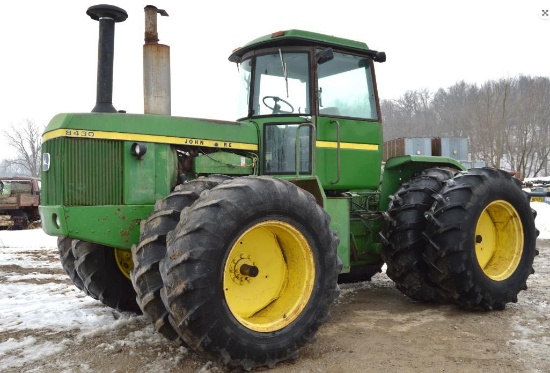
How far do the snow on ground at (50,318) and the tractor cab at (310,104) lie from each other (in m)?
2.13

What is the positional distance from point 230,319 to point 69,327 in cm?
223

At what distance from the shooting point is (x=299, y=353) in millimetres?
4102

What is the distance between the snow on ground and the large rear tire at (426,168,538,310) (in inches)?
16.9

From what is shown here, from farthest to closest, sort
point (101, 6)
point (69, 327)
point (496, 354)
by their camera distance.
A: point (69, 327), point (101, 6), point (496, 354)

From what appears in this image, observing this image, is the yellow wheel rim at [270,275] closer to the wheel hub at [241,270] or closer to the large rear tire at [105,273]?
the wheel hub at [241,270]

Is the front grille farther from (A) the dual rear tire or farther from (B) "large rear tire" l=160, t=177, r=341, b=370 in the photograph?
(A) the dual rear tire

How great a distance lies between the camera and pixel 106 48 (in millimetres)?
4844

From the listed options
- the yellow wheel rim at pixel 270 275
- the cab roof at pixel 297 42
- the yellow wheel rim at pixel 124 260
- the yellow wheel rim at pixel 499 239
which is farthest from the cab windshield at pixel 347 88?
the yellow wheel rim at pixel 124 260

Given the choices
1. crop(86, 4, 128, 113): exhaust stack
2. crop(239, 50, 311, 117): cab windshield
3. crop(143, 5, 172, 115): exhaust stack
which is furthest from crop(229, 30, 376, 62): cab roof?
crop(86, 4, 128, 113): exhaust stack

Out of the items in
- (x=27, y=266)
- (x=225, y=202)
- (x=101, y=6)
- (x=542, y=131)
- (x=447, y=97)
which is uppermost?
(x=447, y=97)

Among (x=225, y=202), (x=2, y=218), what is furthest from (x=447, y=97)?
(x=225, y=202)

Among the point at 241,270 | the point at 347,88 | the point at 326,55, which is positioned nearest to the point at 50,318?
the point at 241,270

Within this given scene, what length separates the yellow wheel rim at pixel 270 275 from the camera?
407 centimetres

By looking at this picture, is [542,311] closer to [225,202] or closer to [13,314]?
[225,202]
